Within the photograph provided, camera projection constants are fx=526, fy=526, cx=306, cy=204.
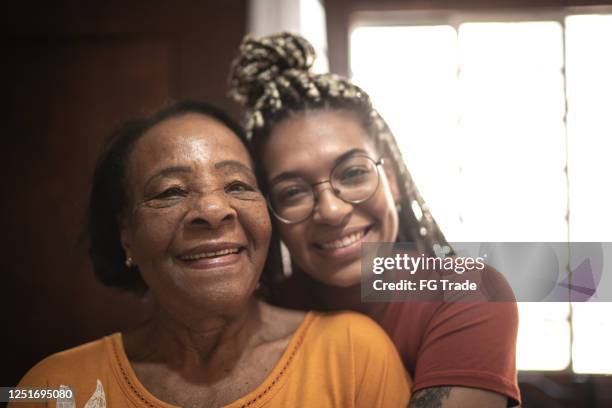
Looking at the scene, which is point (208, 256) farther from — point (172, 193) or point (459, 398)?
point (459, 398)

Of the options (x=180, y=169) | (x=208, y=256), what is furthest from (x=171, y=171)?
(x=208, y=256)

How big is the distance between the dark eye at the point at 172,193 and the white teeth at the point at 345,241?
0.27 m

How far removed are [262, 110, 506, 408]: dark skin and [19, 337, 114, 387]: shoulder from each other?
1.25 feet

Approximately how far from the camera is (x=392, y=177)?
3.30 feet

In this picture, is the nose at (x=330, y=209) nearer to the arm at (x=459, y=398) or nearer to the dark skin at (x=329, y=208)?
the dark skin at (x=329, y=208)

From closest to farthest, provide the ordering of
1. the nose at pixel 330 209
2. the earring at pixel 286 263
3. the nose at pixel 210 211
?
1. the nose at pixel 210 211
2. the nose at pixel 330 209
3. the earring at pixel 286 263

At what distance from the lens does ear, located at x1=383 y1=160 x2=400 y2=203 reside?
100cm

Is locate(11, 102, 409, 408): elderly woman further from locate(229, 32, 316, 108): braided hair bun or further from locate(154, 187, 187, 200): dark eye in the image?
locate(229, 32, 316, 108): braided hair bun

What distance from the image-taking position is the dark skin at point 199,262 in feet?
2.72

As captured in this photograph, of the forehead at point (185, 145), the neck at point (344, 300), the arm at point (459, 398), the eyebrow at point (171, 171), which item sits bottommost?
the arm at point (459, 398)

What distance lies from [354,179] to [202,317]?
0.35 meters

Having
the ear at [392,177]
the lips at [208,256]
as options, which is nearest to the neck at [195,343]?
the lips at [208,256]

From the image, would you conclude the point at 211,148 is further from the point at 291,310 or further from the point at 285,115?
the point at 291,310

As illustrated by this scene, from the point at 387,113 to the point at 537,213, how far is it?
313mm
